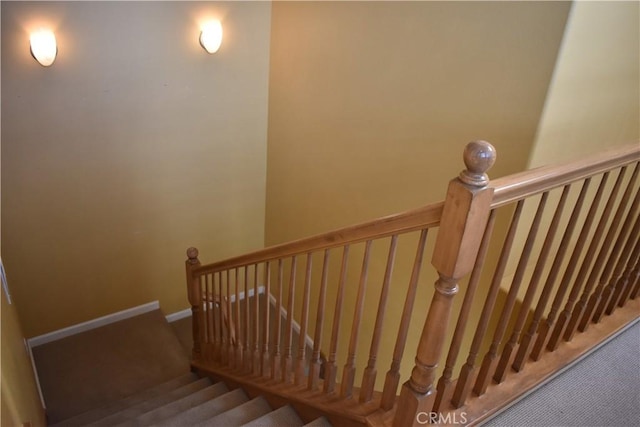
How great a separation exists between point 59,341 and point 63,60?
2484mm

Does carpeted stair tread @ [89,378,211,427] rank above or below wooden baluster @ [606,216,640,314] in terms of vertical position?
below

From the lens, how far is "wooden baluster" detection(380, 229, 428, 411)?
1227mm

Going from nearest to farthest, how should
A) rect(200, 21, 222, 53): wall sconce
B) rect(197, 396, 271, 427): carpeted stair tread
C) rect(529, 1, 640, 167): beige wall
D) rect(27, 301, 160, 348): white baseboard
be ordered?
1. rect(529, 1, 640, 167): beige wall
2. rect(197, 396, 271, 427): carpeted stair tread
3. rect(200, 21, 222, 53): wall sconce
4. rect(27, 301, 160, 348): white baseboard

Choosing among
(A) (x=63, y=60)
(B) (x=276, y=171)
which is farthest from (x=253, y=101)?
(A) (x=63, y=60)

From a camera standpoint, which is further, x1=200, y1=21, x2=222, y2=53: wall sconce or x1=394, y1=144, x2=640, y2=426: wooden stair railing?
x1=200, y1=21, x2=222, y2=53: wall sconce

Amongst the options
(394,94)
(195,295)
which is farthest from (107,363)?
(394,94)

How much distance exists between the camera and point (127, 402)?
324 centimetres

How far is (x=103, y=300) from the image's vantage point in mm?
4035

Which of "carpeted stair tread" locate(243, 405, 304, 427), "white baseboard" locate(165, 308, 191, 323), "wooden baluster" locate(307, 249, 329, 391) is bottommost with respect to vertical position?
"white baseboard" locate(165, 308, 191, 323)

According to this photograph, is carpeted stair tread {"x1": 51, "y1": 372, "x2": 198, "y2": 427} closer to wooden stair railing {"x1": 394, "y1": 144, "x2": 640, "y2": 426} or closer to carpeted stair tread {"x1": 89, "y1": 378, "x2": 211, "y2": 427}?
carpeted stair tread {"x1": 89, "y1": 378, "x2": 211, "y2": 427}

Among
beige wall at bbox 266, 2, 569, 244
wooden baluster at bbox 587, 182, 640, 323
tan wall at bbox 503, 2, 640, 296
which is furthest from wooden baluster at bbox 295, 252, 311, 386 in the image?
wooden baluster at bbox 587, 182, 640, 323

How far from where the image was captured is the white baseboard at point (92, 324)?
387cm

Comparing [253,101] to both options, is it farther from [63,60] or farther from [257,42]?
[63,60]

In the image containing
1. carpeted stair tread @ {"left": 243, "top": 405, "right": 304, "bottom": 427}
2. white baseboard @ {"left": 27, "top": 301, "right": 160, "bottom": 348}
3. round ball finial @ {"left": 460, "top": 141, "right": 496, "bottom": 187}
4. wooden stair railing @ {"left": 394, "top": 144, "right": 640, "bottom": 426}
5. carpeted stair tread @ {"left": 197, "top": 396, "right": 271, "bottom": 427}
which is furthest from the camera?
white baseboard @ {"left": 27, "top": 301, "right": 160, "bottom": 348}
